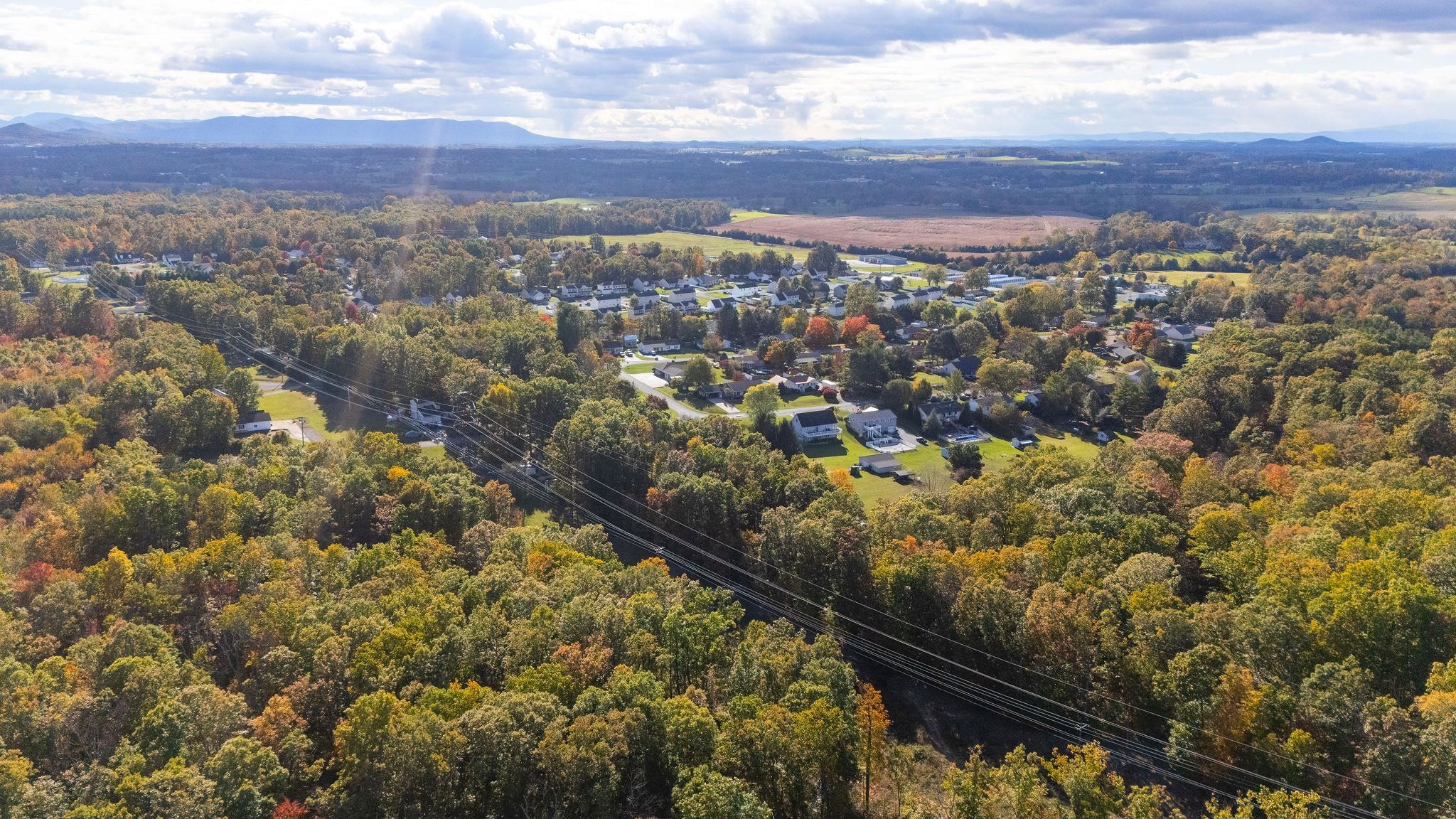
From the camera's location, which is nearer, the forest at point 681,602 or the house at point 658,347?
the forest at point 681,602

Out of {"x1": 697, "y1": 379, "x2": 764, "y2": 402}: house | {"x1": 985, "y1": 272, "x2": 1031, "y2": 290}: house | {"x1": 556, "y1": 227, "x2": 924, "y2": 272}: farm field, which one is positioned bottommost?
{"x1": 697, "y1": 379, "x2": 764, "y2": 402}: house

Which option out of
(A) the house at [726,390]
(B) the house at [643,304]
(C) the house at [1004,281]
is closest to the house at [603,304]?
(B) the house at [643,304]

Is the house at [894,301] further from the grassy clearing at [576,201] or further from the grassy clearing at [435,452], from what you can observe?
the grassy clearing at [576,201]

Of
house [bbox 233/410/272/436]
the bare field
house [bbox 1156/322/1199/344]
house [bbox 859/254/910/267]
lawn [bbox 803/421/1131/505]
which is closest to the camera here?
lawn [bbox 803/421/1131/505]

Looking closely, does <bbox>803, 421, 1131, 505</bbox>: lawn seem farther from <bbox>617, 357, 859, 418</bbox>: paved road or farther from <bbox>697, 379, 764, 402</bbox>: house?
→ <bbox>697, 379, 764, 402</bbox>: house

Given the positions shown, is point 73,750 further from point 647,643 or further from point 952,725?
point 952,725

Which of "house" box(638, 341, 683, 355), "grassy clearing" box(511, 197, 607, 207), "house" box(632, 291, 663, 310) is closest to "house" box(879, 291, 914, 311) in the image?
"house" box(638, 341, 683, 355)
